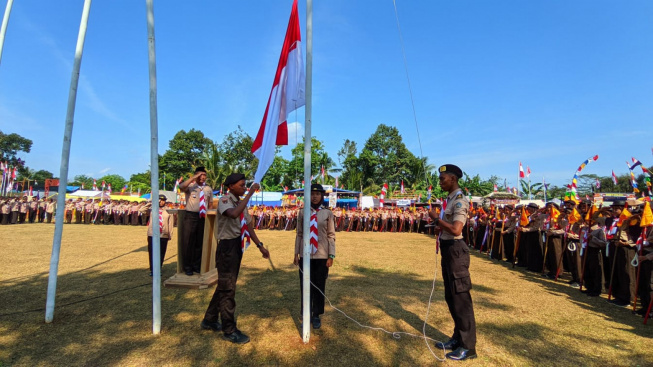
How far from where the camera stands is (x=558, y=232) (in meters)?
8.98

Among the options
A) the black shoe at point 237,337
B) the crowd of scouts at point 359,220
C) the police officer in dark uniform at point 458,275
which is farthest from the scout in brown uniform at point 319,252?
the crowd of scouts at point 359,220

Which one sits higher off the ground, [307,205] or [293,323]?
[307,205]

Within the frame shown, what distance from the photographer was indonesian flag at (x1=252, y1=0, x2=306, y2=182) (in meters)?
4.57

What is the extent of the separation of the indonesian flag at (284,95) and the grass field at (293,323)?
2311 mm

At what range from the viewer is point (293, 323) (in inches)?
191

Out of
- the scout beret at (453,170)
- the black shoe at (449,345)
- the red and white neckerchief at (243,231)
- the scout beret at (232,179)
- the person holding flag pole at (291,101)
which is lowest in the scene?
the black shoe at (449,345)

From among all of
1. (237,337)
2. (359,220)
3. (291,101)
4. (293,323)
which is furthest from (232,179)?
(359,220)

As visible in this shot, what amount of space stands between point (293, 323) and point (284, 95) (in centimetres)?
340

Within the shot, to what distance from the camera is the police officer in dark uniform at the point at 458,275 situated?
390 centimetres

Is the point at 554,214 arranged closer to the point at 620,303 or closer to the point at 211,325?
the point at 620,303

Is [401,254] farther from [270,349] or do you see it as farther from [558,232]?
[270,349]

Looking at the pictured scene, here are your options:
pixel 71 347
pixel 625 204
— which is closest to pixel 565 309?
pixel 625 204

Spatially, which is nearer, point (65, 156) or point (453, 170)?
point (453, 170)

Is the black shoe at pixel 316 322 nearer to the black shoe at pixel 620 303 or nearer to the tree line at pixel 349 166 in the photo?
the black shoe at pixel 620 303
